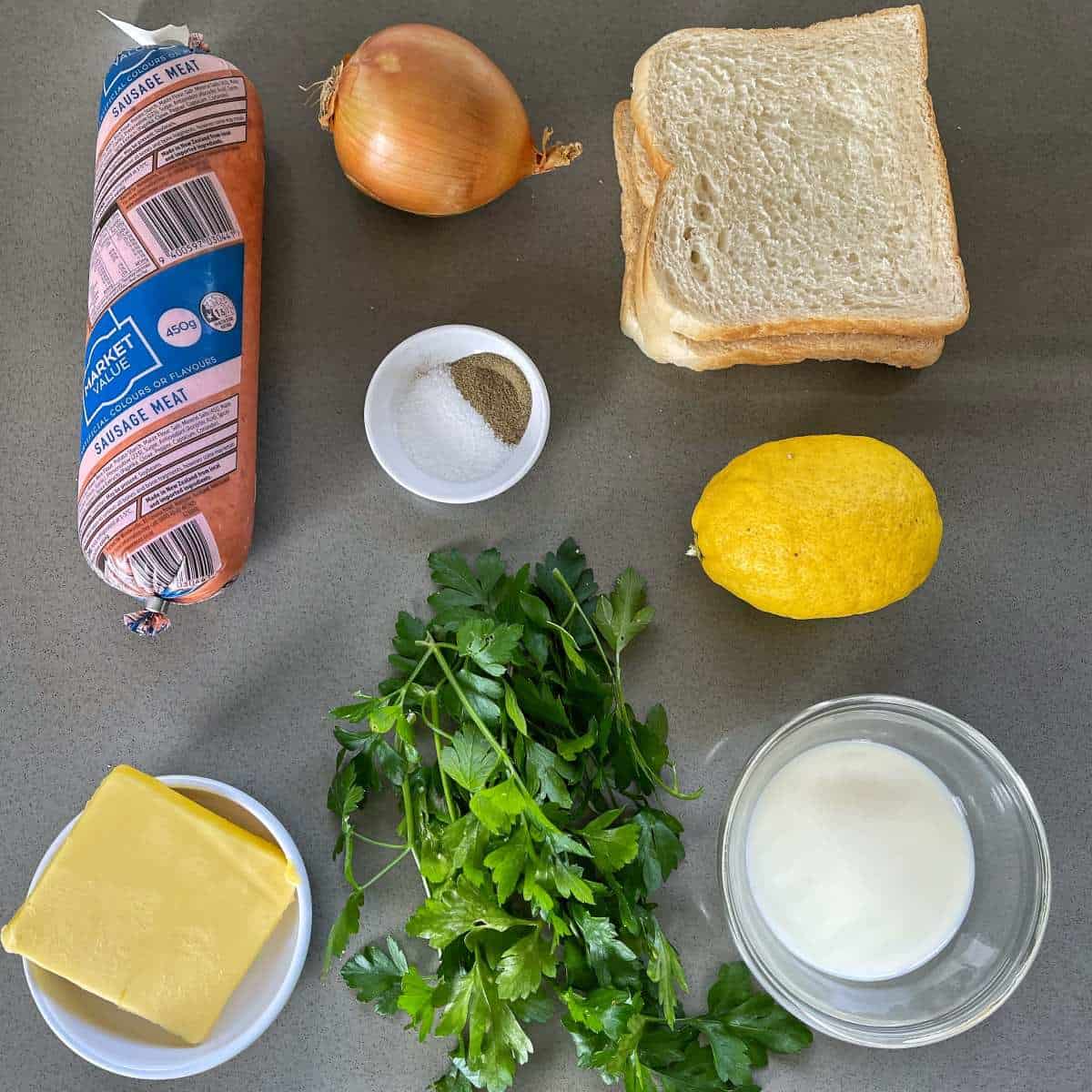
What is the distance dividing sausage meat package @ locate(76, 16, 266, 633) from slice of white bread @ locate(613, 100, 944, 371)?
360 mm

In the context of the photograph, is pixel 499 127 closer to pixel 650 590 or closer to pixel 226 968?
pixel 650 590

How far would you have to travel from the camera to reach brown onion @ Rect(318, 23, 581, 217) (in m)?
0.84

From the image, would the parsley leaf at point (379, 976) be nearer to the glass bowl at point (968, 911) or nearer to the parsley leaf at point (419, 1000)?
the parsley leaf at point (419, 1000)

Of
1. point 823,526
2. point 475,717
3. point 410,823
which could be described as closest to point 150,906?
point 410,823

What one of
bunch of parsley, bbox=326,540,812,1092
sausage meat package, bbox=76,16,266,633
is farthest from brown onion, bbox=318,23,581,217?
bunch of parsley, bbox=326,540,812,1092

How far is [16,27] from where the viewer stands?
97cm

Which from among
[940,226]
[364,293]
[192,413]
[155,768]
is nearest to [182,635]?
[155,768]

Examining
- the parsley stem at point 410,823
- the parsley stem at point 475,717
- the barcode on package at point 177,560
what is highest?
the barcode on package at point 177,560

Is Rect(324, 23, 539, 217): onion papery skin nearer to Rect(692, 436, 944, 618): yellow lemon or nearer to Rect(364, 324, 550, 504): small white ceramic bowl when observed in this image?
Rect(364, 324, 550, 504): small white ceramic bowl

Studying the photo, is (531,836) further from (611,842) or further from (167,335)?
(167,335)

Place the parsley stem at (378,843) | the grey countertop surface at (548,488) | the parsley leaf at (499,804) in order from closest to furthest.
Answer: the parsley leaf at (499,804), the parsley stem at (378,843), the grey countertop surface at (548,488)

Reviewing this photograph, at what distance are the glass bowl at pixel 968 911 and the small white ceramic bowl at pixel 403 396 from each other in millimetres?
338

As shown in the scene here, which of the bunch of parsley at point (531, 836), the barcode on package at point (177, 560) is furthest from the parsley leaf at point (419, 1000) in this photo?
the barcode on package at point (177, 560)

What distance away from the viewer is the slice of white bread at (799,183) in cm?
90
